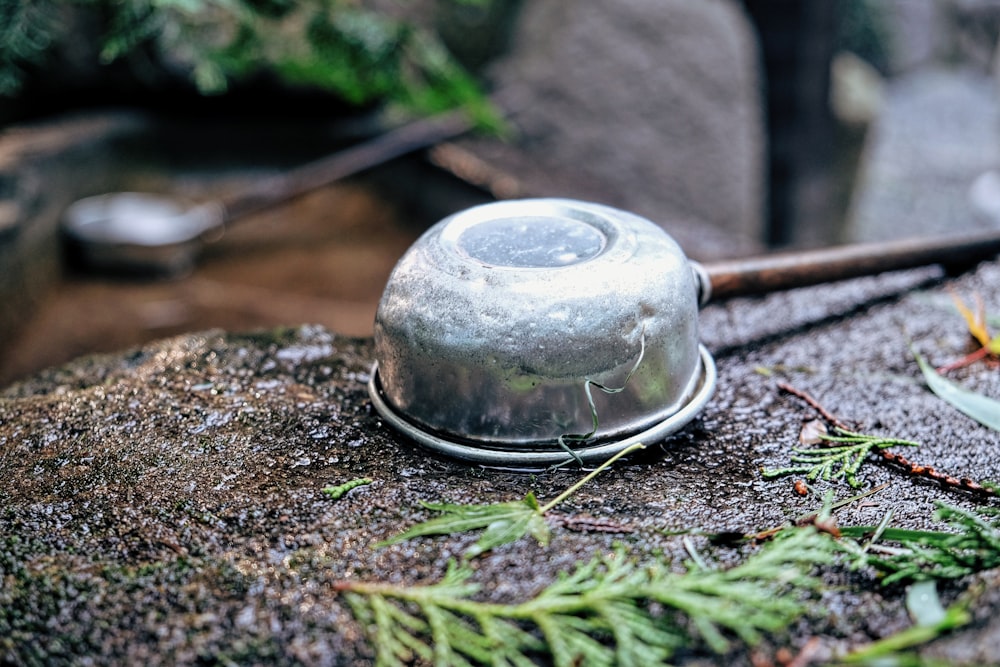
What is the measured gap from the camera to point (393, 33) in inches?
126

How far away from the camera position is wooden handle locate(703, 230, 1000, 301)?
193 cm

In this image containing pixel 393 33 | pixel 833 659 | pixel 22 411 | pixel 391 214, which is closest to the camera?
pixel 833 659

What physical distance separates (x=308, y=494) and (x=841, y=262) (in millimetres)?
1547

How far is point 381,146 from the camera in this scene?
533 centimetres

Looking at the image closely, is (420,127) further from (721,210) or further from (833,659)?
(833,659)

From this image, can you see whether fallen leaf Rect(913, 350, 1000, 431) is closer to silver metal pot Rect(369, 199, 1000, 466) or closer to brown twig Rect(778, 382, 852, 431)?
brown twig Rect(778, 382, 852, 431)

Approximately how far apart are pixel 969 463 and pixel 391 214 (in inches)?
178

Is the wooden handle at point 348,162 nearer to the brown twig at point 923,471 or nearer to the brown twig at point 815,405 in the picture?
the brown twig at point 815,405

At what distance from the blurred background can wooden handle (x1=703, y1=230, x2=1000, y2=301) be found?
1874 mm

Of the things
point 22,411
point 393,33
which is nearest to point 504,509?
point 22,411

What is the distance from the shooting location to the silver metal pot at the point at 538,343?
1396mm

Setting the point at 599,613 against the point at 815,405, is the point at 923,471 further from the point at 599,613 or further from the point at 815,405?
the point at 599,613

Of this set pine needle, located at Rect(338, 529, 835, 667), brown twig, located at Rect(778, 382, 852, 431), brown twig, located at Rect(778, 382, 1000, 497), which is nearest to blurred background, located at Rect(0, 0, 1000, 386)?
brown twig, located at Rect(778, 382, 852, 431)

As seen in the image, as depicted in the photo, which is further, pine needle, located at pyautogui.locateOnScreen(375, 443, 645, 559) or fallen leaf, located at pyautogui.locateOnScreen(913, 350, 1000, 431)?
fallen leaf, located at pyautogui.locateOnScreen(913, 350, 1000, 431)
